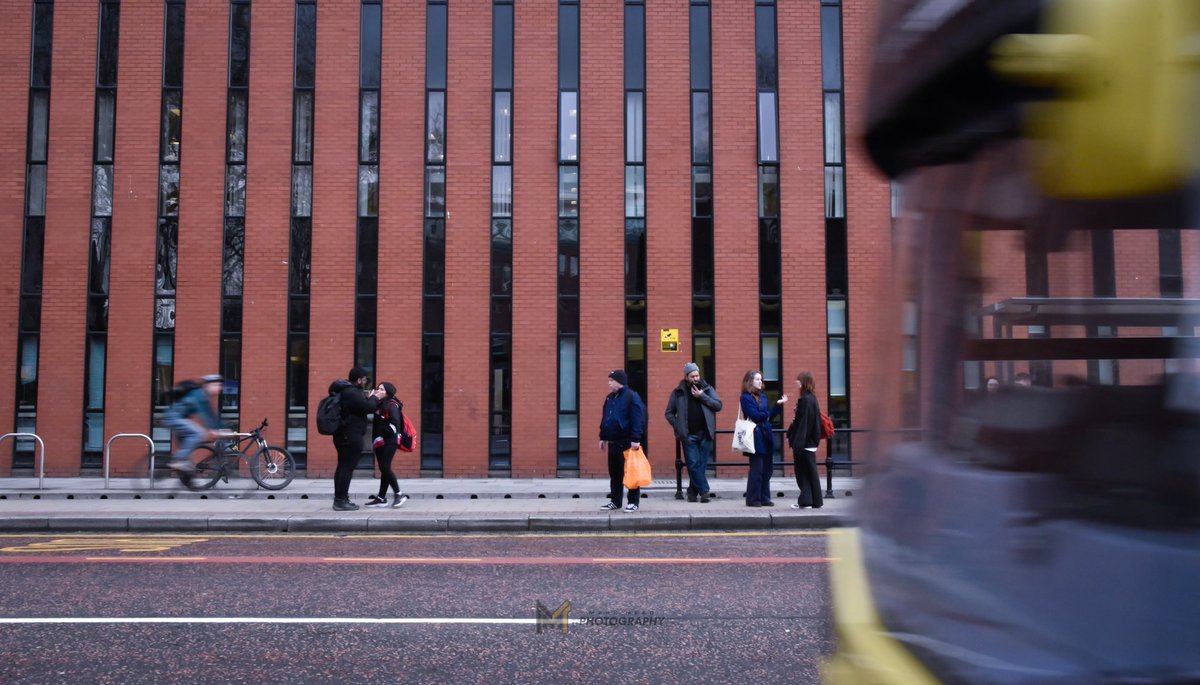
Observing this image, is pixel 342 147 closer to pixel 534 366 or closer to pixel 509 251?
pixel 509 251

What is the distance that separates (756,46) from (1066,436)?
52.2 ft

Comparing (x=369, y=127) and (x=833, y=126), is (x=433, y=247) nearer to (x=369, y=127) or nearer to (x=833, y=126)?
(x=369, y=127)

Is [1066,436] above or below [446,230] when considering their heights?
below

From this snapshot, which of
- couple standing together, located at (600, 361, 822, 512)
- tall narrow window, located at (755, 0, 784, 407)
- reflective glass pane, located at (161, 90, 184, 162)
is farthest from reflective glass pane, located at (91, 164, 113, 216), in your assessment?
tall narrow window, located at (755, 0, 784, 407)

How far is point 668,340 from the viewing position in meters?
15.6

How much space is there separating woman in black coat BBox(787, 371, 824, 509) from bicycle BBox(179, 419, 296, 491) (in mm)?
7333

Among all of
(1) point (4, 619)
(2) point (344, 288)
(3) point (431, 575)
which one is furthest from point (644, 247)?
(1) point (4, 619)

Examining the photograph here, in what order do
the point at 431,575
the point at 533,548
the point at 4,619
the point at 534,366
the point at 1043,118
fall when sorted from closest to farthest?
the point at 1043,118 < the point at 4,619 < the point at 431,575 < the point at 533,548 < the point at 534,366

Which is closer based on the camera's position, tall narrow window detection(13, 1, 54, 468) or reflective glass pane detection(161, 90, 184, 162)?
tall narrow window detection(13, 1, 54, 468)

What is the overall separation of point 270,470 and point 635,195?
755cm

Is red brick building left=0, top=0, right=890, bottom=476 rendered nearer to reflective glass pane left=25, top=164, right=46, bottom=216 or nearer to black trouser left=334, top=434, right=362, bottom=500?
reflective glass pane left=25, top=164, right=46, bottom=216

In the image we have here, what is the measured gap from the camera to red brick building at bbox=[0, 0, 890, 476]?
15.5m

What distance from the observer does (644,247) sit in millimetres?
15836

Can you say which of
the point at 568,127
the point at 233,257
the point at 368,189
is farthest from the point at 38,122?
the point at 568,127
